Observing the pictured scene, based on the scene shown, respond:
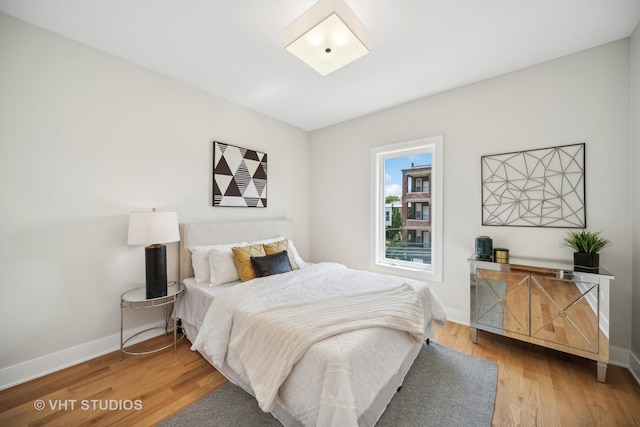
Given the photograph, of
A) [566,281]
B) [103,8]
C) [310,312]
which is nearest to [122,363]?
[310,312]

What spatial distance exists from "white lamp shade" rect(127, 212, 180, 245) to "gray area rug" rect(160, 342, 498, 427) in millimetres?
1283

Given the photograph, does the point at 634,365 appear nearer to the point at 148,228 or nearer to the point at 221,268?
the point at 221,268

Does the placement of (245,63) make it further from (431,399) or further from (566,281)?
(566,281)

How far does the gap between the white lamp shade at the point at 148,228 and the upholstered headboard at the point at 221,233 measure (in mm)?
449

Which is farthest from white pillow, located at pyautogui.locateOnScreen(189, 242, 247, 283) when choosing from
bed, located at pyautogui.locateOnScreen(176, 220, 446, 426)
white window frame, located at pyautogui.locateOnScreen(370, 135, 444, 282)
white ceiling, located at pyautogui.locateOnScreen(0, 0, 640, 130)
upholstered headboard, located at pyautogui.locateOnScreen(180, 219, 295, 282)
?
white window frame, located at pyautogui.locateOnScreen(370, 135, 444, 282)

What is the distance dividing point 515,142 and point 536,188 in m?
0.49

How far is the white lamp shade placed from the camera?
6.70 feet

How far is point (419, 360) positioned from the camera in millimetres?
2094

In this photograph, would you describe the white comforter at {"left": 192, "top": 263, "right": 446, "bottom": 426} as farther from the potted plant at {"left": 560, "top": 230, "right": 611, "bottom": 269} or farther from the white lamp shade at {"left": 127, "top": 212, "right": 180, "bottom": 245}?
the potted plant at {"left": 560, "top": 230, "right": 611, "bottom": 269}

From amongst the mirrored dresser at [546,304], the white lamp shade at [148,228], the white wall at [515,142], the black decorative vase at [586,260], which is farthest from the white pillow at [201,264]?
the black decorative vase at [586,260]

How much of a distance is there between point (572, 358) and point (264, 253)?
296 centimetres

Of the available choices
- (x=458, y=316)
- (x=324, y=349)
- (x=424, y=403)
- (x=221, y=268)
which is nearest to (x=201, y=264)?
(x=221, y=268)

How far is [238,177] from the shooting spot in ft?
10.3

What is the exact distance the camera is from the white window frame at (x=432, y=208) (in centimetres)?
288
